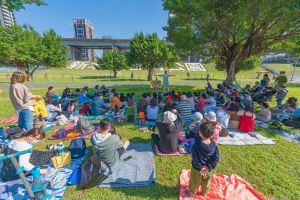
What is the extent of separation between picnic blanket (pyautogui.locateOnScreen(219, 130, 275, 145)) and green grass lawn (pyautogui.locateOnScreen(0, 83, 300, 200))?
9.1 inches

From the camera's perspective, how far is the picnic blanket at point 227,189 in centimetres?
341

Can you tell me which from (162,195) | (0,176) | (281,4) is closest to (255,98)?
(281,4)

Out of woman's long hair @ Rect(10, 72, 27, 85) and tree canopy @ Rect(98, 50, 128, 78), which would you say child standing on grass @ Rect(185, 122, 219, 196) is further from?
tree canopy @ Rect(98, 50, 128, 78)

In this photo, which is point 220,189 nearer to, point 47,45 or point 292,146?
point 292,146

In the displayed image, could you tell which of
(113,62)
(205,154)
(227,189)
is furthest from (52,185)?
(113,62)

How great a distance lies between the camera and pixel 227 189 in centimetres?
358

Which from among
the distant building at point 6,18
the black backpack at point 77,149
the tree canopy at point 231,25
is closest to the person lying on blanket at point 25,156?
the black backpack at point 77,149

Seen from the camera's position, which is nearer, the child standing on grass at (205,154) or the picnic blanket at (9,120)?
the child standing on grass at (205,154)

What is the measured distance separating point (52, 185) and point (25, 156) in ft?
3.09

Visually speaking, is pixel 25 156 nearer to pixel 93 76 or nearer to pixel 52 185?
pixel 52 185

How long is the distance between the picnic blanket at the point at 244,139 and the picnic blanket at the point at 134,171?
9.73 feet

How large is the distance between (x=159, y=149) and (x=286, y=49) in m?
18.3

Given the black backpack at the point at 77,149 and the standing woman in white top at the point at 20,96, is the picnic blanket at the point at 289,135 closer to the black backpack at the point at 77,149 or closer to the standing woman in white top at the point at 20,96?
the black backpack at the point at 77,149

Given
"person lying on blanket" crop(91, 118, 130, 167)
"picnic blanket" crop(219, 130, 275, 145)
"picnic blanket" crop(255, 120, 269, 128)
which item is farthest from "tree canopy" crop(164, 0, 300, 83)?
"person lying on blanket" crop(91, 118, 130, 167)
